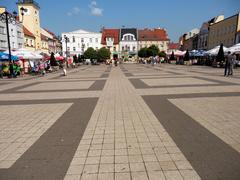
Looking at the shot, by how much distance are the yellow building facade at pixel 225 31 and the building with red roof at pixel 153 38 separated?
107 ft

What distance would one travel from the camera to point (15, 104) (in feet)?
27.6

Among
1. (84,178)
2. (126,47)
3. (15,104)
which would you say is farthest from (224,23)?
(84,178)

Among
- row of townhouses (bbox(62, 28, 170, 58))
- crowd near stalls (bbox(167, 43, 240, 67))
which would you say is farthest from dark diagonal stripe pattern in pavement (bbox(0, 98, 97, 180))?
row of townhouses (bbox(62, 28, 170, 58))

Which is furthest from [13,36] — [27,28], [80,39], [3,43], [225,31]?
[80,39]

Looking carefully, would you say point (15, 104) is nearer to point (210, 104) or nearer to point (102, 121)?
point (102, 121)

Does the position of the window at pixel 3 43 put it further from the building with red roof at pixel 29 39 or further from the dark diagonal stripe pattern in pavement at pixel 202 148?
the dark diagonal stripe pattern in pavement at pixel 202 148

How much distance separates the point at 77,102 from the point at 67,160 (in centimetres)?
485

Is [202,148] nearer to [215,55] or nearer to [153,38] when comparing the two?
[215,55]

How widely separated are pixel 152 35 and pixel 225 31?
43209mm

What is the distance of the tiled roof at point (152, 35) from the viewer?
85125 mm

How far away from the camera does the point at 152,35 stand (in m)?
86.3

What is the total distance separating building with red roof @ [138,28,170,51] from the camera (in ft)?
277

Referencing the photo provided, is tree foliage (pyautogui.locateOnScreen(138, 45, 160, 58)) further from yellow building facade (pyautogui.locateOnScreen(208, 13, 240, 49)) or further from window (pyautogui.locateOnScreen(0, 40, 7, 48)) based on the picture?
window (pyautogui.locateOnScreen(0, 40, 7, 48))

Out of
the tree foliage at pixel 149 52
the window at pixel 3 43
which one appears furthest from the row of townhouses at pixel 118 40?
the window at pixel 3 43
